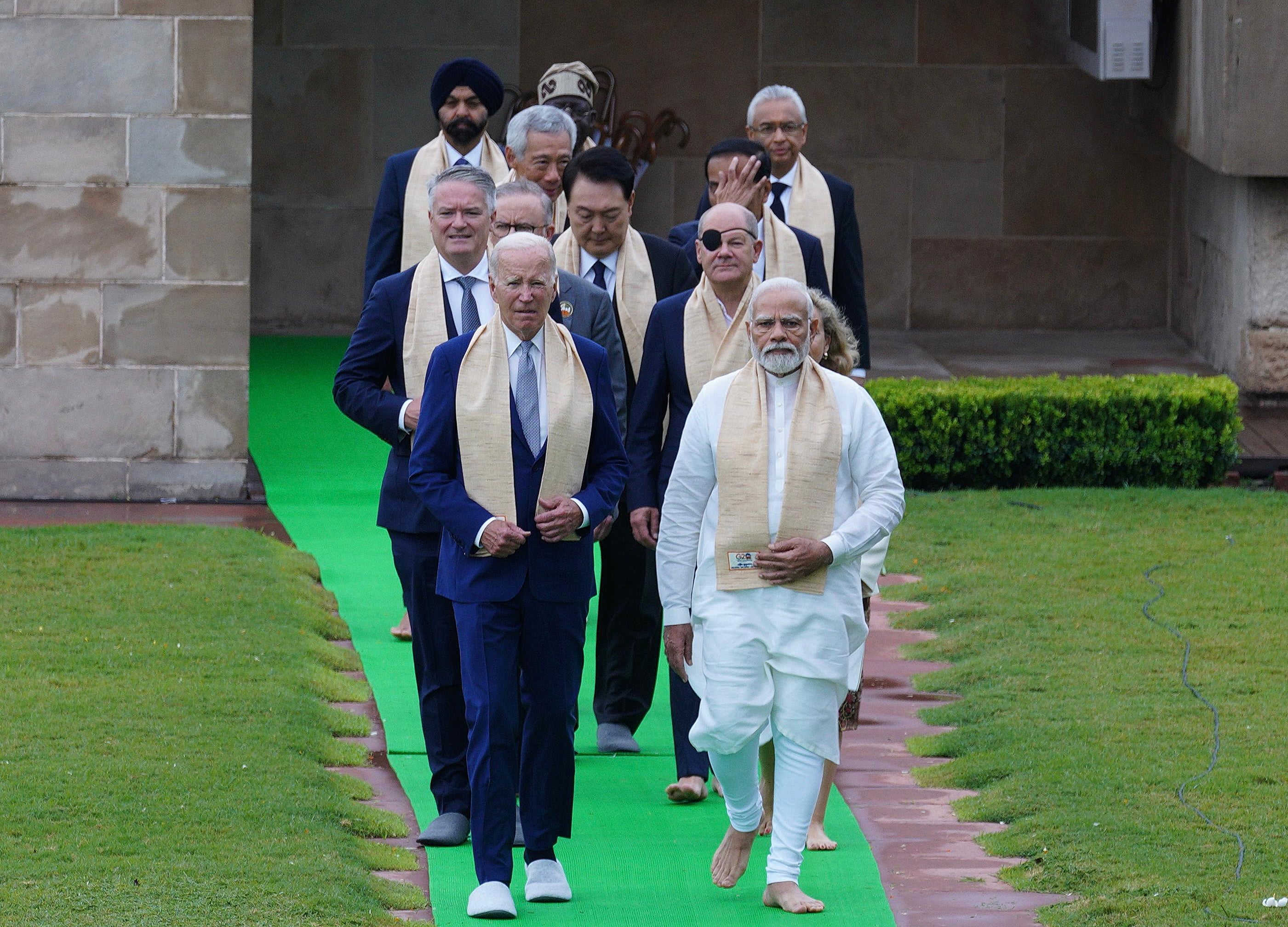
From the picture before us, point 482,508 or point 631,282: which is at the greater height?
point 631,282

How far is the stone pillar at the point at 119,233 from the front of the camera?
35.8ft

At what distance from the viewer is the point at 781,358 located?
5688 mm

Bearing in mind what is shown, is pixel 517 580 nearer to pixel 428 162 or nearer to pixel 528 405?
pixel 528 405

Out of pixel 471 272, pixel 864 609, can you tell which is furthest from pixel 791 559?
pixel 471 272

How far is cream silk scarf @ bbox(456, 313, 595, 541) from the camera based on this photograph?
225 inches

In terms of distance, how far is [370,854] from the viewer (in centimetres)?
604

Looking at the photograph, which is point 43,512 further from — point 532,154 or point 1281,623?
point 1281,623

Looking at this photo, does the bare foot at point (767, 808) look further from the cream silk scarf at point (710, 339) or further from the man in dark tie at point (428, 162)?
the man in dark tie at point (428, 162)

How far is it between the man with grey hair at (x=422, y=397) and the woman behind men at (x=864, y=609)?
92 cm

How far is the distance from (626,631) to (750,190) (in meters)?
1.60

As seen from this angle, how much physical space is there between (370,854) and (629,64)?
11.1 metres

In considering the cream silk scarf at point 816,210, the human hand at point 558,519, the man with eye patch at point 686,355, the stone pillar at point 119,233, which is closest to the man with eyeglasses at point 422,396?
the human hand at point 558,519

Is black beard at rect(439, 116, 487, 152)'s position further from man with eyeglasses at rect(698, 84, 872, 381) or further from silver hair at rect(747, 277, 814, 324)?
silver hair at rect(747, 277, 814, 324)

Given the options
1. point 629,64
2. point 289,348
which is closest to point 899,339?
point 629,64
